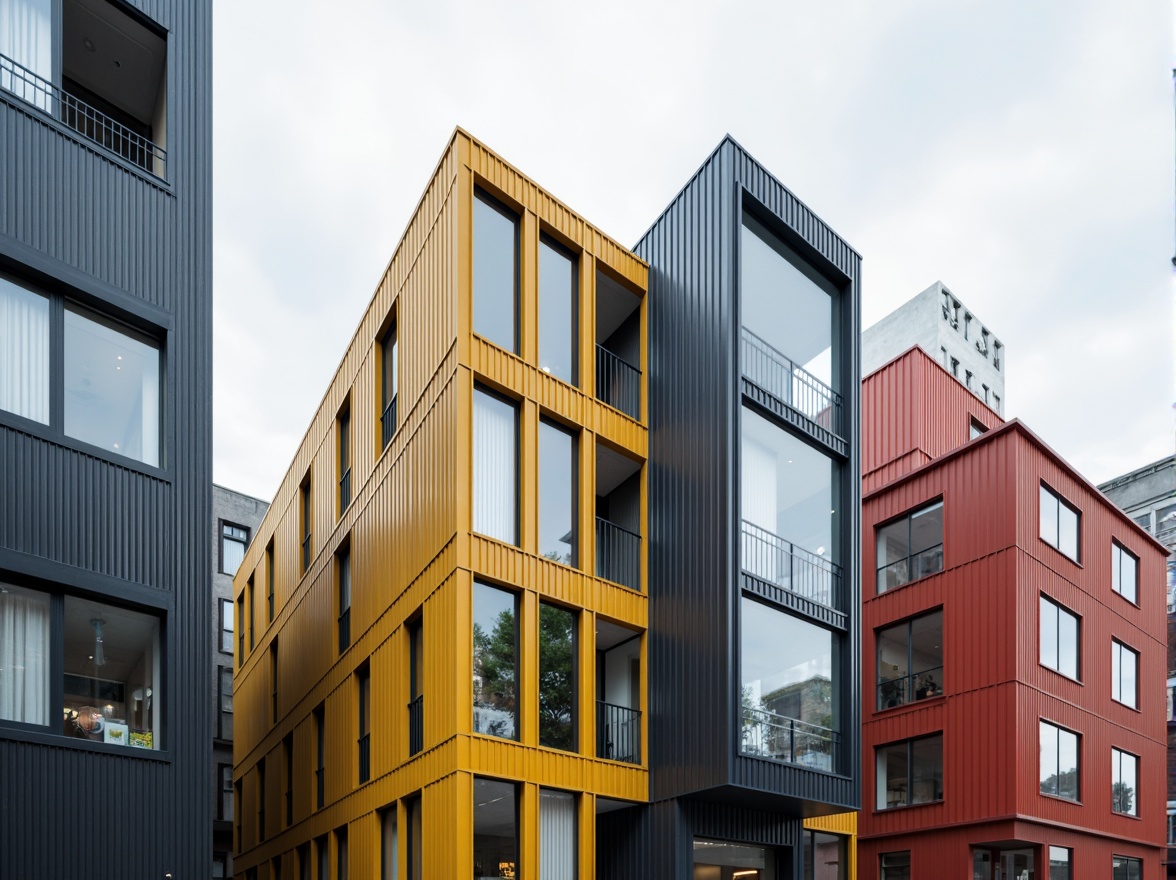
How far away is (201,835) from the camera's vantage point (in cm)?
1374

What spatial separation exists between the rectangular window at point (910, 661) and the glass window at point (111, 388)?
20.1m

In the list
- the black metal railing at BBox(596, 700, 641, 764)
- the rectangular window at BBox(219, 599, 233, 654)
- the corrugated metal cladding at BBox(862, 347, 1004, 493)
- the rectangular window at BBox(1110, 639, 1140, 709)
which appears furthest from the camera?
the rectangular window at BBox(219, 599, 233, 654)

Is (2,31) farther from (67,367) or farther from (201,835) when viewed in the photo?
(201,835)

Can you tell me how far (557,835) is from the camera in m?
17.7

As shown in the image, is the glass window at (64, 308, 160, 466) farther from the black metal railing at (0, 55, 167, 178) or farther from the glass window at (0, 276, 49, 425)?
the black metal railing at (0, 55, 167, 178)

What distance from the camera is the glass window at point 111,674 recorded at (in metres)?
13.2

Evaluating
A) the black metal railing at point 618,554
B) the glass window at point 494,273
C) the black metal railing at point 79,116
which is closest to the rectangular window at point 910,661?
the black metal railing at point 618,554

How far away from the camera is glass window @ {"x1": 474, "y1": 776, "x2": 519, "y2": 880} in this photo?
54.9 ft

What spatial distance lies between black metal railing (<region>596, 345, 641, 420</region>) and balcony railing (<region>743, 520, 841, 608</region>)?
11.1 feet

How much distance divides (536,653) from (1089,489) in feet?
59.4

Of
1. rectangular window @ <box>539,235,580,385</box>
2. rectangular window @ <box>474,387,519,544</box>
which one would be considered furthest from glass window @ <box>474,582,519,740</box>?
rectangular window @ <box>539,235,580,385</box>

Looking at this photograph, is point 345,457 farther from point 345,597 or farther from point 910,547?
point 910,547

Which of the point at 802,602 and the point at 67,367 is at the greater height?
the point at 67,367

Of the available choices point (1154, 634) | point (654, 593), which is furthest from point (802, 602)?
point (1154, 634)
